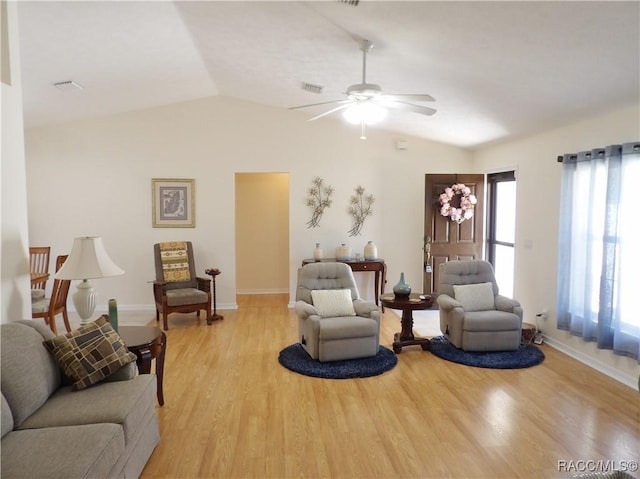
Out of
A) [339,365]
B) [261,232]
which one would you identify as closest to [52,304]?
[339,365]

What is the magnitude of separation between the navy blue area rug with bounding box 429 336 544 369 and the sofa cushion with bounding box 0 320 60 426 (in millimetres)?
3475

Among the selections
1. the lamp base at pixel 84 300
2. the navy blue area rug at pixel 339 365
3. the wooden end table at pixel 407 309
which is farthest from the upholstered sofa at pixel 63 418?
the wooden end table at pixel 407 309

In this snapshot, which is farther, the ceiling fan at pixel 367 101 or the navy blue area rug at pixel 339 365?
the navy blue area rug at pixel 339 365

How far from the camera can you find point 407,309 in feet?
15.3

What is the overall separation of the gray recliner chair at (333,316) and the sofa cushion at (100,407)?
1865 mm

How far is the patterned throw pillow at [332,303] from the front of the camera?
4523 mm

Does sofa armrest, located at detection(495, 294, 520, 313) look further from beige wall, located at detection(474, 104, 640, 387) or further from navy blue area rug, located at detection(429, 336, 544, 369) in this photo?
beige wall, located at detection(474, 104, 640, 387)

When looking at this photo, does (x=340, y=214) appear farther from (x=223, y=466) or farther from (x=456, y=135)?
(x=223, y=466)

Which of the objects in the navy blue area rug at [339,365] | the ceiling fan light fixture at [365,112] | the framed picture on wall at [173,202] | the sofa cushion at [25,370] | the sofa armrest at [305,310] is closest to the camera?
the sofa cushion at [25,370]

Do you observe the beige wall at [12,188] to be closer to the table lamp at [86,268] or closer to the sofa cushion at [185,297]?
the table lamp at [86,268]

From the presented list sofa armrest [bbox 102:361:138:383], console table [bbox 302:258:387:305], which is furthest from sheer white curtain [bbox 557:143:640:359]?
sofa armrest [bbox 102:361:138:383]

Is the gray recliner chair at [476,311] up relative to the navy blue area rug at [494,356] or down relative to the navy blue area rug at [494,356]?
up

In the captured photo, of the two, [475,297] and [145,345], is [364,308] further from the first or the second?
[145,345]

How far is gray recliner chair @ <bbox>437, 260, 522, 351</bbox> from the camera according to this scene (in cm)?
457
